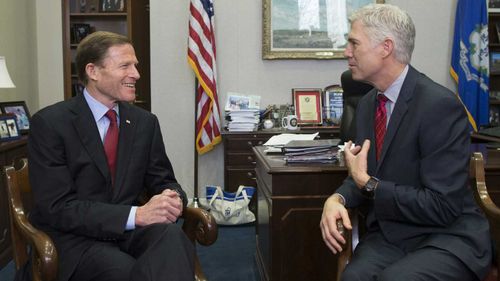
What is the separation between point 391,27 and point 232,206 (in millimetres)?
2761

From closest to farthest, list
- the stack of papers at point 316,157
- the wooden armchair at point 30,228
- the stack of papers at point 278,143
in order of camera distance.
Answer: the wooden armchair at point 30,228 < the stack of papers at point 316,157 < the stack of papers at point 278,143

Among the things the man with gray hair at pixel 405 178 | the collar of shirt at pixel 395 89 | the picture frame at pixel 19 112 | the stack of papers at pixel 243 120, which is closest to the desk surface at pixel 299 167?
the man with gray hair at pixel 405 178

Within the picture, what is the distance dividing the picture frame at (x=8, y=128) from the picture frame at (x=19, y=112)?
182 mm

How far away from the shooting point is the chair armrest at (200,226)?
1913mm

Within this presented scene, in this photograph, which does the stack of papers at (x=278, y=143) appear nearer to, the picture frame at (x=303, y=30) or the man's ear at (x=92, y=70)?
the man's ear at (x=92, y=70)

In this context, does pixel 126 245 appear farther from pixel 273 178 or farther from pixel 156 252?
pixel 273 178

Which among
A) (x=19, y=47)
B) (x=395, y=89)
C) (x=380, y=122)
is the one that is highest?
(x=19, y=47)

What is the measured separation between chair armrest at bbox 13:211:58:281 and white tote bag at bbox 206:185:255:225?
8.78 ft

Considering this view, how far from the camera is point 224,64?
16.8 ft

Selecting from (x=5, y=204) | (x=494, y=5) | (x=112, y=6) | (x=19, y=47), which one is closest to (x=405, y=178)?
(x=5, y=204)

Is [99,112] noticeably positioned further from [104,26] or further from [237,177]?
[104,26]

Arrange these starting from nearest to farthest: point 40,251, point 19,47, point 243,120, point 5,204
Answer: point 40,251 → point 5,204 → point 243,120 → point 19,47

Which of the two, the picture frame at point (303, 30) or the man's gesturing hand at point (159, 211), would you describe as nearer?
the man's gesturing hand at point (159, 211)

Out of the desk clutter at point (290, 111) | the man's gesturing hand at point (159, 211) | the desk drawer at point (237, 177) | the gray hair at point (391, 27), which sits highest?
the gray hair at point (391, 27)
